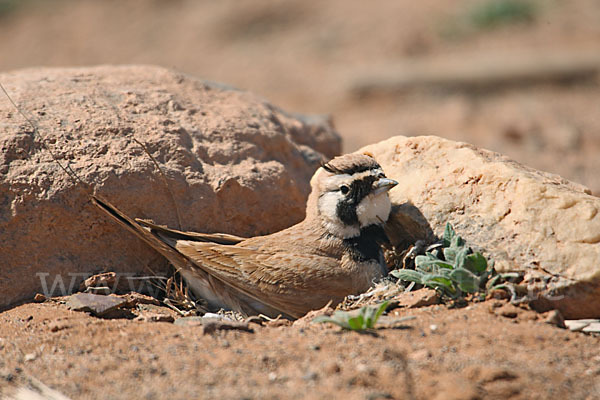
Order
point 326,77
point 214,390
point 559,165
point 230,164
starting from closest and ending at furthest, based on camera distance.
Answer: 1. point 214,390
2. point 230,164
3. point 559,165
4. point 326,77

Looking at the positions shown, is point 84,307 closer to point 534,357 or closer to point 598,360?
point 534,357

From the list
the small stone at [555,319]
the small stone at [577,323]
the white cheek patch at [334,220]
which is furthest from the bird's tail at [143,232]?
the small stone at [577,323]

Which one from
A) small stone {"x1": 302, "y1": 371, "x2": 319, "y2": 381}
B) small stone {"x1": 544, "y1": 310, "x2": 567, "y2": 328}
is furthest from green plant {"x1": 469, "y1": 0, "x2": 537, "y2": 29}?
small stone {"x1": 302, "y1": 371, "x2": 319, "y2": 381}

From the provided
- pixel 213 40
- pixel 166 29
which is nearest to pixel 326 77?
pixel 213 40

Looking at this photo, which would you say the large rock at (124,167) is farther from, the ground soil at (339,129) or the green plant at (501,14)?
the green plant at (501,14)

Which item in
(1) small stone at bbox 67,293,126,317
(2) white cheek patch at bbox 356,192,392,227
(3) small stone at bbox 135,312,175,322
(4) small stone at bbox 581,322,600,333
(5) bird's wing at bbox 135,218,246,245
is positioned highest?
(2) white cheek patch at bbox 356,192,392,227

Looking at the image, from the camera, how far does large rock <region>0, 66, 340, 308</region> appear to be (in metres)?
4.72

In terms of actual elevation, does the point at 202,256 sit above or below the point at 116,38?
below

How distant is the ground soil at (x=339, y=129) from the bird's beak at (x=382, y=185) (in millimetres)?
972

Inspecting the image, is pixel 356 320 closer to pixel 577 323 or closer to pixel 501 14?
pixel 577 323

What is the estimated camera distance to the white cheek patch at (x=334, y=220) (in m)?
4.81

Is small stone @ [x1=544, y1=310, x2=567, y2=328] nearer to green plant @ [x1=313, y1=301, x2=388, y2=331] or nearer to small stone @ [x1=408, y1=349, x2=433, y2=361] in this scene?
small stone @ [x1=408, y1=349, x2=433, y2=361]

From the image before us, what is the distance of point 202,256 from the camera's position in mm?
4828

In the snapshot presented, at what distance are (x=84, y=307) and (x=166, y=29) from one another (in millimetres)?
14102
